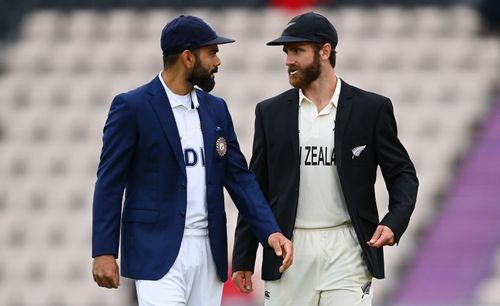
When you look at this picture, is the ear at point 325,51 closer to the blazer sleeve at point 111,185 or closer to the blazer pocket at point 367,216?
the blazer pocket at point 367,216

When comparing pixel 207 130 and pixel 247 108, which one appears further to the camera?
pixel 247 108

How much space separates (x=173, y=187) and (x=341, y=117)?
803mm

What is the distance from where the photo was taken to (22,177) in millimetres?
15438

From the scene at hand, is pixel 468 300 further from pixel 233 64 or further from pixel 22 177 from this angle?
pixel 22 177

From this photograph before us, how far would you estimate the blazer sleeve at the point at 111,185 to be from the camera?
596 centimetres

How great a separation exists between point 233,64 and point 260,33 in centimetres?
49

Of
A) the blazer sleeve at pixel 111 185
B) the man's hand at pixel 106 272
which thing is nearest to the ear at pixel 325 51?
the blazer sleeve at pixel 111 185

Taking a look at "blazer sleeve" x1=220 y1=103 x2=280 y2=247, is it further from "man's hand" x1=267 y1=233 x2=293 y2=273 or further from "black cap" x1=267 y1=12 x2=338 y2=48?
"black cap" x1=267 y1=12 x2=338 y2=48

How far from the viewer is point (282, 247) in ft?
20.0

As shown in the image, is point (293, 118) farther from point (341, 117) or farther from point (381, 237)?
point (381, 237)

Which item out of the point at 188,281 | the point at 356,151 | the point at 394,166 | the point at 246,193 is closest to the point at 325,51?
the point at 356,151

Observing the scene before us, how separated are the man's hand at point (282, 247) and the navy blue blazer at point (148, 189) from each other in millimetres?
43

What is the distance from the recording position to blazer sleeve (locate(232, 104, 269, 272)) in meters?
6.47

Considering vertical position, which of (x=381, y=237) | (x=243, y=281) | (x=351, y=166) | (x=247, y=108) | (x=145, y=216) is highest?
(x=351, y=166)
